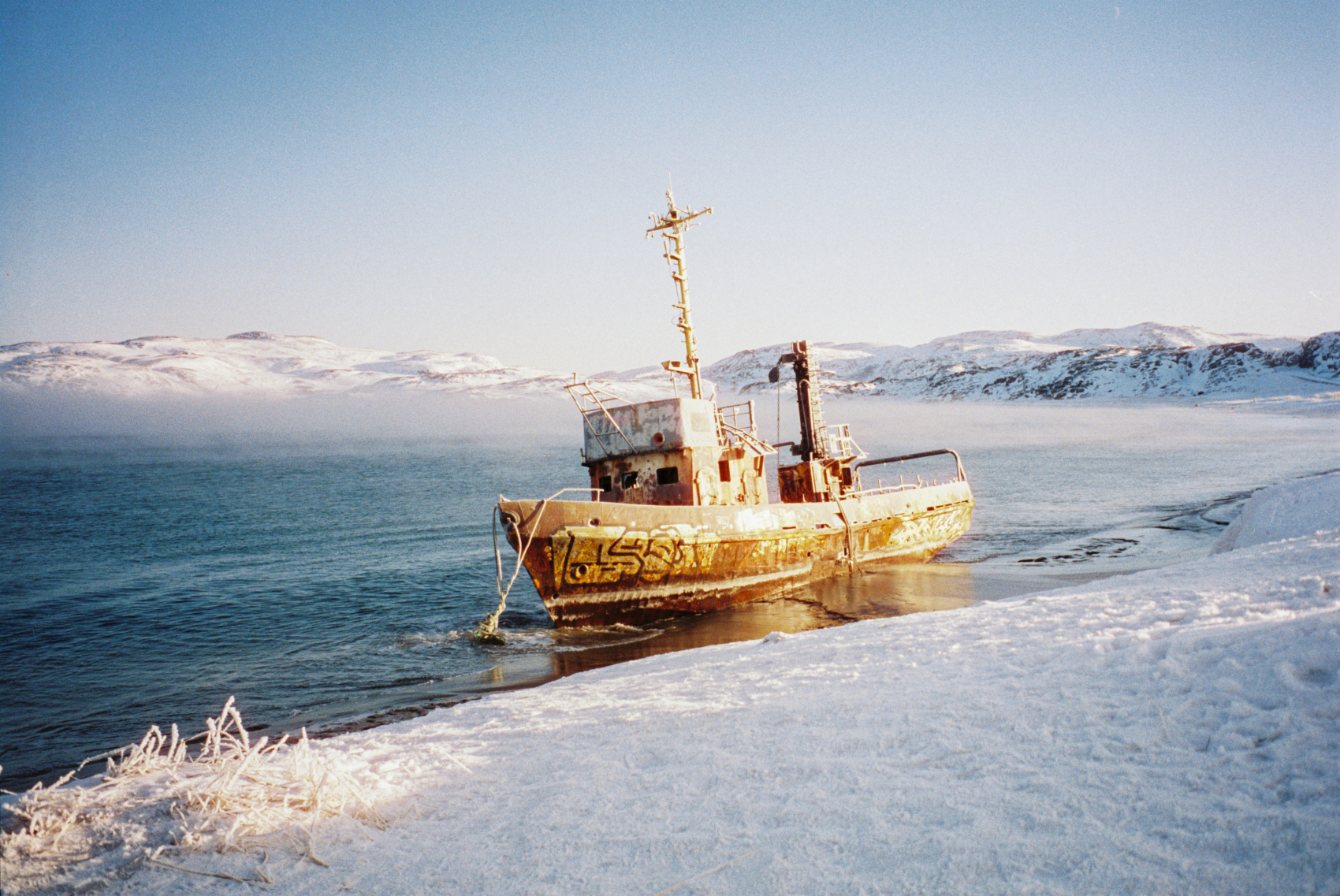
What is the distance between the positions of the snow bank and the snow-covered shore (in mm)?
9297

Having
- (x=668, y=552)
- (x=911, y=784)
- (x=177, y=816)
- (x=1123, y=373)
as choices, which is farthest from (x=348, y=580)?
(x=1123, y=373)

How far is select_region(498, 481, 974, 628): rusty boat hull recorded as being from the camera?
40.5 ft

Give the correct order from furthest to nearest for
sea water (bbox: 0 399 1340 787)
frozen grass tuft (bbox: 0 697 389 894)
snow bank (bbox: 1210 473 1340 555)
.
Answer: snow bank (bbox: 1210 473 1340 555) → sea water (bbox: 0 399 1340 787) → frozen grass tuft (bbox: 0 697 389 894)

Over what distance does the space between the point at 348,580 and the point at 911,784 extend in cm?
1790

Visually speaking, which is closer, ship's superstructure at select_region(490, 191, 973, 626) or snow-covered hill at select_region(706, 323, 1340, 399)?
ship's superstructure at select_region(490, 191, 973, 626)

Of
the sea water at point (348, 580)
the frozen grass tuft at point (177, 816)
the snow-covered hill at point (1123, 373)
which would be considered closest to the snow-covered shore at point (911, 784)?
the frozen grass tuft at point (177, 816)

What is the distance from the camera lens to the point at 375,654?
11492 millimetres

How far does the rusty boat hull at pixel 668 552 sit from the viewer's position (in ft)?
40.5

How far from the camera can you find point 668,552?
43.5 feet

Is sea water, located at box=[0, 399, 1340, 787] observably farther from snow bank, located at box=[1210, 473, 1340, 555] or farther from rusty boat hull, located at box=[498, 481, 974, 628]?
snow bank, located at box=[1210, 473, 1340, 555]

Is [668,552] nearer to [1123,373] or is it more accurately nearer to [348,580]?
[348,580]

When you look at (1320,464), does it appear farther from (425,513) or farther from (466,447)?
(466,447)

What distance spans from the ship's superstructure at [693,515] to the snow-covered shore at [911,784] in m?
7.68

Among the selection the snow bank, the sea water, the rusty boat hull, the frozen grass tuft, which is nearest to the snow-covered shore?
the frozen grass tuft
